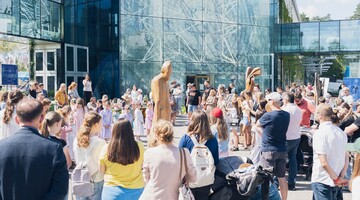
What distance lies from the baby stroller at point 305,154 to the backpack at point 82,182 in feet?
19.5

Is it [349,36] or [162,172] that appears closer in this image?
[162,172]

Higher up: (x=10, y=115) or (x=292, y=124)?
(x=10, y=115)

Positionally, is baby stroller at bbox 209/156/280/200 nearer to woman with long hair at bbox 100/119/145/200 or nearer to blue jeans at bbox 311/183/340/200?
blue jeans at bbox 311/183/340/200

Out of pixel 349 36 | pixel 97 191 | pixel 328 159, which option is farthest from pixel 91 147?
pixel 349 36

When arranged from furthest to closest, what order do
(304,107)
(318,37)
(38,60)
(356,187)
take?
(318,37) < (38,60) < (304,107) < (356,187)

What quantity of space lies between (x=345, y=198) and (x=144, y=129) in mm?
9125

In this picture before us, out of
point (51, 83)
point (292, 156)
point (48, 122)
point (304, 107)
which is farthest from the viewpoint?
point (51, 83)

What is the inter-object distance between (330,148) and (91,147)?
9.59 ft

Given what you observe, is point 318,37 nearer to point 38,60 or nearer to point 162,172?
point 38,60

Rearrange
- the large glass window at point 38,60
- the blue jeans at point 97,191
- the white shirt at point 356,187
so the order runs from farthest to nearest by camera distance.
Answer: the large glass window at point 38,60 < the blue jeans at point 97,191 < the white shirt at point 356,187

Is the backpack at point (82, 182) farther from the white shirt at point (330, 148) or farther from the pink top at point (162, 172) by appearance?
the white shirt at point (330, 148)

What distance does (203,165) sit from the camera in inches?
202

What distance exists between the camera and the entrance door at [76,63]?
28538 millimetres

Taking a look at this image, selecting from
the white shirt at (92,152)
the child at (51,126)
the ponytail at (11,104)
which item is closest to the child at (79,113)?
the ponytail at (11,104)
